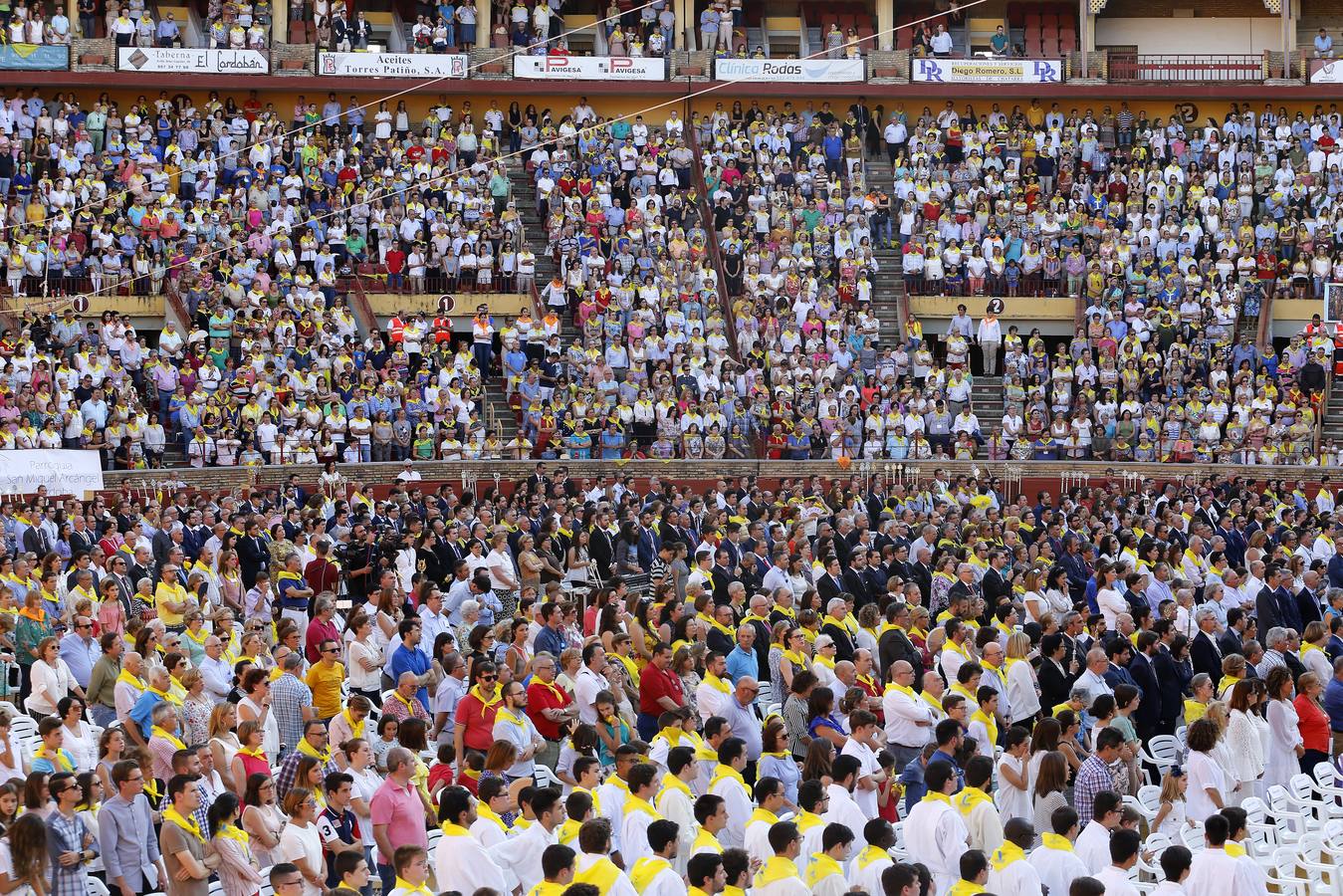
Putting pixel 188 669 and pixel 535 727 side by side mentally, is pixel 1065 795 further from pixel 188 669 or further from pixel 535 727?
pixel 188 669

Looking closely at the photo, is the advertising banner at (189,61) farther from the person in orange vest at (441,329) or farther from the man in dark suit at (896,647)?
the man in dark suit at (896,647)

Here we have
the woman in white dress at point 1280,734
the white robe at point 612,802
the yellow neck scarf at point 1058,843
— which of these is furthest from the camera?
the woman in white dress at point 1280,734

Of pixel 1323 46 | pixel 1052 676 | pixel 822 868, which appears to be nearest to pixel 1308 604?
pixel 1052 676

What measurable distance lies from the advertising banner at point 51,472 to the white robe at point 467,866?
1715 centimetres

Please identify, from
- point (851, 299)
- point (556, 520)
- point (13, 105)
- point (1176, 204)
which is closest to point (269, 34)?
point (13, 105)

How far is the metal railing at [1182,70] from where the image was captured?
44469 millimetres

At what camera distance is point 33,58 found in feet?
135

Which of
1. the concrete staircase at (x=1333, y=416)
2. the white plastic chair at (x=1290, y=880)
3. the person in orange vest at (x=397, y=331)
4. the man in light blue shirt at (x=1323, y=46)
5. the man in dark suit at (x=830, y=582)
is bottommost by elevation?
the white plastic chair at (x=1290, y=880)

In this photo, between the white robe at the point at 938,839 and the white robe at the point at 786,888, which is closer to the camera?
the white robe at the point at 786,888

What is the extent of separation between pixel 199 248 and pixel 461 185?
5910 millimetres

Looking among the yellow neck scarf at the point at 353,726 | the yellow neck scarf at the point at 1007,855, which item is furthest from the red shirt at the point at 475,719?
the yellow neck scarf at the point at 1007,855

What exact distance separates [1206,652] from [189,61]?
3136 centimetres

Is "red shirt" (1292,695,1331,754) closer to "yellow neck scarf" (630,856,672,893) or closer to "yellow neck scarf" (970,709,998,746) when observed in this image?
"yellow neck scarf" (970,709,998,746)

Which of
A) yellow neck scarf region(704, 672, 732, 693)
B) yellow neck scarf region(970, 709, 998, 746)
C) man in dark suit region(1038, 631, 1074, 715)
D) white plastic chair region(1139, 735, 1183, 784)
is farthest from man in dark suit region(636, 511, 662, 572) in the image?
yellow neck scarf region(970, 709, 998, 746)
